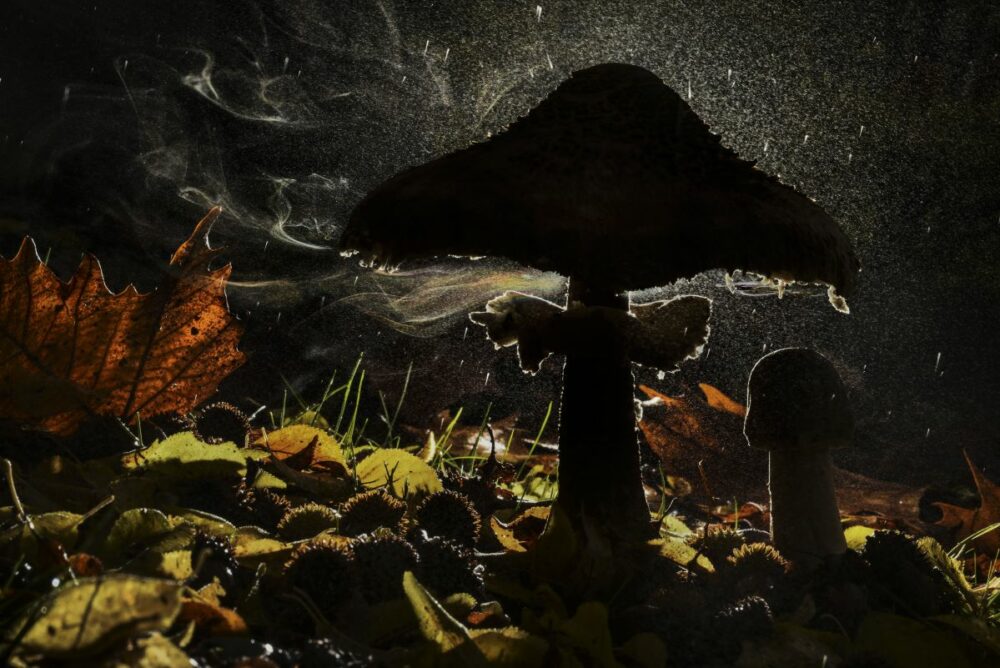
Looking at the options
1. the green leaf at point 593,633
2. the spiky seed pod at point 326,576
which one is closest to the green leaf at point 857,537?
the green leaf at point 593,633

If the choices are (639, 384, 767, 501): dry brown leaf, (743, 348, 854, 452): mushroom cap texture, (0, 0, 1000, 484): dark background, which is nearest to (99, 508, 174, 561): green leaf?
(743, 348, 854, 452): mushroom cap texture

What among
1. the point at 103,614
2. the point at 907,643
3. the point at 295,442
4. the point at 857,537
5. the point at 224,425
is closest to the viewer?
the point at 103,614

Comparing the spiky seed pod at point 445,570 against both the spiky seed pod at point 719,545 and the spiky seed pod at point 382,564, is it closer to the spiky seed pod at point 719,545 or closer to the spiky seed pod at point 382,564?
the spiky seed pod at point 382,564

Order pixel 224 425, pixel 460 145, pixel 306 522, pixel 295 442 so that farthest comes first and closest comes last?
pixel 460 145
pixel 224 425
pixel 295 442
pixel 306 522

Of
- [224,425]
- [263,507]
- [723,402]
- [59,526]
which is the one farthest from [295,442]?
[723,402]

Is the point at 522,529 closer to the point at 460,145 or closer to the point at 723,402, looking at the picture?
the point at 723,402

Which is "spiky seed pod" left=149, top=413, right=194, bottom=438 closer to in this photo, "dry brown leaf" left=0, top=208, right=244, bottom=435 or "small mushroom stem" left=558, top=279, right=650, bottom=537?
"dry brown leaf" left=0, top=208, right=244, bottom=435

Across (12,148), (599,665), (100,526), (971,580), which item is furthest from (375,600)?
(12,148)
